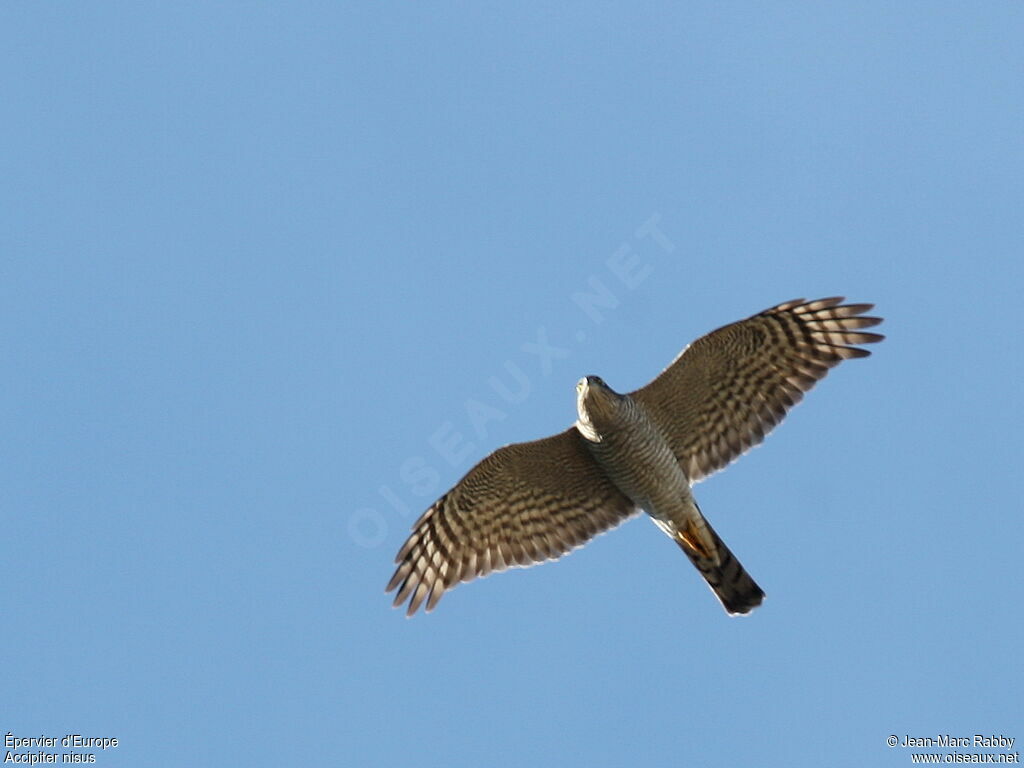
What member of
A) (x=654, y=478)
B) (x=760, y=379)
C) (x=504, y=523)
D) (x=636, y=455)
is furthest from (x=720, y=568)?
(x=504, y=523)

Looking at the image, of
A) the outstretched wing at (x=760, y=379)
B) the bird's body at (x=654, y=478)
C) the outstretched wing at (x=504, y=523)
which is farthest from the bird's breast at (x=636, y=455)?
the outstretched wing at (x=504, y=523)

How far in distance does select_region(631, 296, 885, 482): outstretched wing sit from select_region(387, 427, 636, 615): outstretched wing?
4.02ft

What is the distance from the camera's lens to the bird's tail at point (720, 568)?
41.9 ft

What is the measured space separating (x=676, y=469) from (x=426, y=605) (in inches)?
144

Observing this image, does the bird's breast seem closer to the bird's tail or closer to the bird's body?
the bird's body

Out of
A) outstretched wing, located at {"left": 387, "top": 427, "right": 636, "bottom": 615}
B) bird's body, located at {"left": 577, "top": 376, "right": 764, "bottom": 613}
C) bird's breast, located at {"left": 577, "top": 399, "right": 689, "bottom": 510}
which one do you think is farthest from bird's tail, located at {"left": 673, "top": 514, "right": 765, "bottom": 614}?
outstretched wing, located at {"left": 387, "top": 427, "right": 636, "bottom": 615}

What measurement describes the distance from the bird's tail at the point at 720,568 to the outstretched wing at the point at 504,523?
2.84ft

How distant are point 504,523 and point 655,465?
2176mm

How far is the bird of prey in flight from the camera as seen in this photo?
12.6m

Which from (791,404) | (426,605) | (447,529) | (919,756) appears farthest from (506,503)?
(919,756)

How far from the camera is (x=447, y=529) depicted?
13422mm

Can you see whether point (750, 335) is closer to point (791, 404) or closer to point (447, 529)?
point (791, 404)

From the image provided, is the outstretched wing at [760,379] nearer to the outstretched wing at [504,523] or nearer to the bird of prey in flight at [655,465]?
the bird of prey in flight at [655,465]

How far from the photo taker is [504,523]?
13.4m
